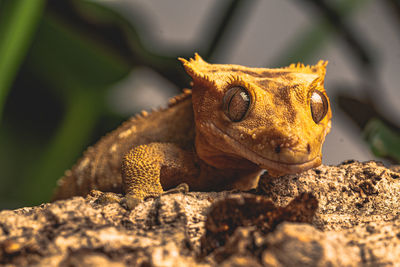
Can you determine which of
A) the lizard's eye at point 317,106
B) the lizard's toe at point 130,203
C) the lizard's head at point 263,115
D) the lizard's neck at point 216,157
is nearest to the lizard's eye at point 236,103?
the lizard's head at point 263,115

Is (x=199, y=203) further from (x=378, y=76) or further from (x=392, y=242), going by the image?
(x=378, y=76)

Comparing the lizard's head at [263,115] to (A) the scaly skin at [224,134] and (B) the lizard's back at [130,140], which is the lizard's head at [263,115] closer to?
(A) the scaly skin at [224,134]

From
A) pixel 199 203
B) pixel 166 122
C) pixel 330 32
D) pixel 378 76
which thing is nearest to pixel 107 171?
pixel 166 122

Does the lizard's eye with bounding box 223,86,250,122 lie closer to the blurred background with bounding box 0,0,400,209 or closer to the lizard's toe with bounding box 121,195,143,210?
the lizard's toe with bounding box 121,195,143,210

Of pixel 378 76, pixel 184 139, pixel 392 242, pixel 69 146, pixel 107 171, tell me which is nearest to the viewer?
pixel 392 242

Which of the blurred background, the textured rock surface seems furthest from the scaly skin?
the blurred background
